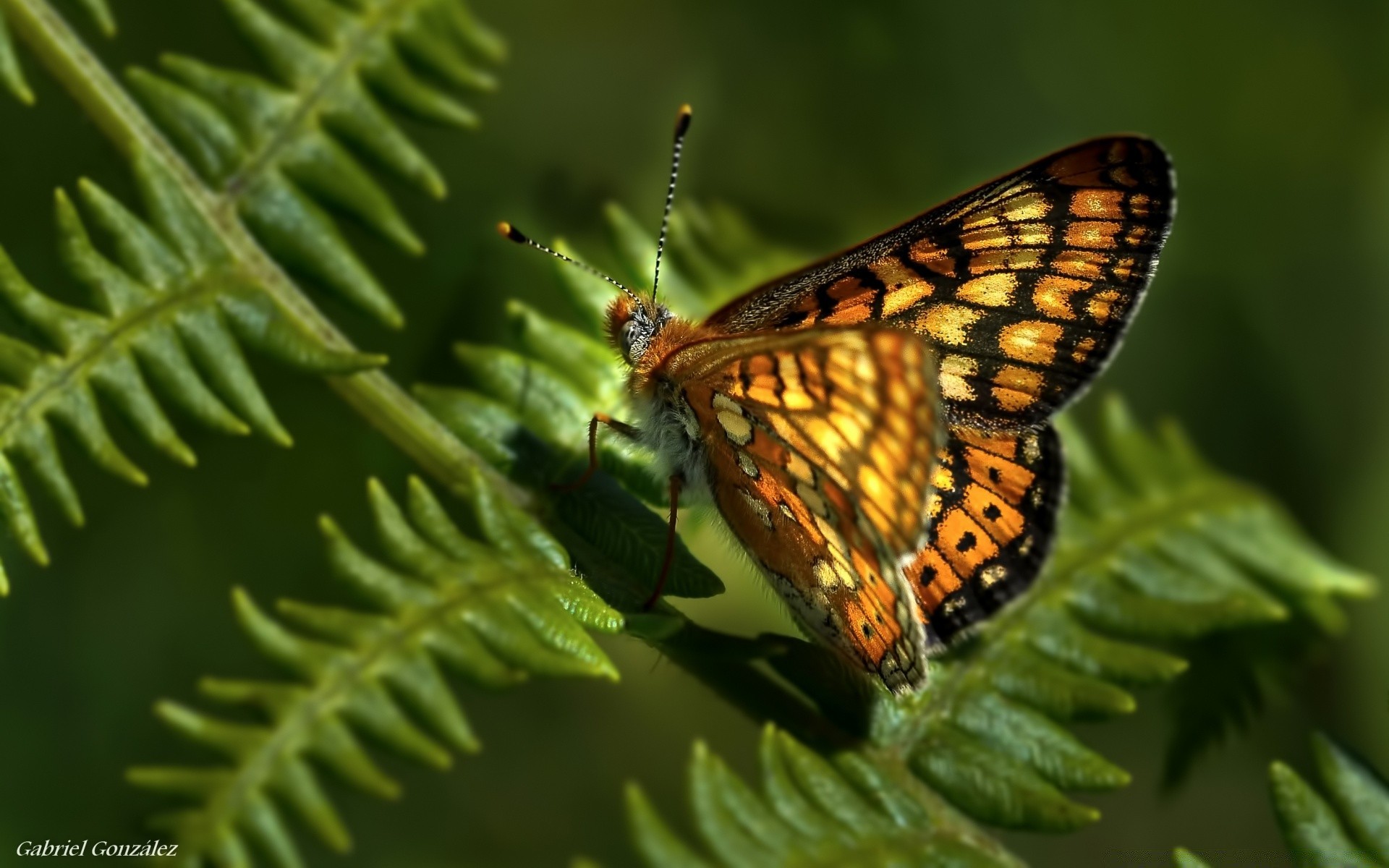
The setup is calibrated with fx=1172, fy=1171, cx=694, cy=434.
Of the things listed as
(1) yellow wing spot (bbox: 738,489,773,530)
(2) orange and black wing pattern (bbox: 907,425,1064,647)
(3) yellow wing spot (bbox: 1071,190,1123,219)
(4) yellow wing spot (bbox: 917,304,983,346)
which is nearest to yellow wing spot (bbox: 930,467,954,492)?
(2) orange and black wing pattern (bbox: 907,425,1064,647)

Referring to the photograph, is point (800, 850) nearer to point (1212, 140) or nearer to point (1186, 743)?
point (1186, 743)

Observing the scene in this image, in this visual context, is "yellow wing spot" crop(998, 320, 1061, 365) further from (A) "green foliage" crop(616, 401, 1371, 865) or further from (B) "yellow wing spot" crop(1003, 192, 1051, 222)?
(A) "green foliage" crop(616, 401, 1371, 865)

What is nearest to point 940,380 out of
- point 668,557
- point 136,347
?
point 668,557

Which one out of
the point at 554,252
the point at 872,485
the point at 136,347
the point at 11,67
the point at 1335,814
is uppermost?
the point at 11,67

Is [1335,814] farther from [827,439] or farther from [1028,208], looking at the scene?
[1028,208]

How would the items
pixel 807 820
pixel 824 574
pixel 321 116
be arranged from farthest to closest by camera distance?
pixel 321 116, pixel 824 574, pixel 807 820

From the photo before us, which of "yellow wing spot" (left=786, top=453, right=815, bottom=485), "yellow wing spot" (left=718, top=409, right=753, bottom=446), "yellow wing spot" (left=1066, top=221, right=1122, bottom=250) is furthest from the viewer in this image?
"yellow wing spot" (left=1066, top=221, right=1122, bottom=250)
